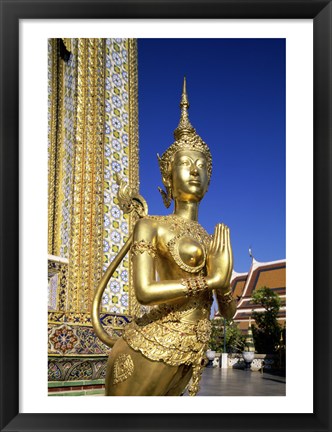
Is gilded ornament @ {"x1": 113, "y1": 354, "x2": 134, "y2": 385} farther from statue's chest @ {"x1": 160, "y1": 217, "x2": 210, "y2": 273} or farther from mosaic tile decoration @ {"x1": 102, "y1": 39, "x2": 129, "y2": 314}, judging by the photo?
mosaic tile decoration @ {"x1": 102, "y1": 39, "x2": 129, "y2": 314}

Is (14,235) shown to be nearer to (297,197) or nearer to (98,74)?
(297,197)

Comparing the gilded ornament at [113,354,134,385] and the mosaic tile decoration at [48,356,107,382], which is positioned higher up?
the gilded ornament at [113,354,134,385]

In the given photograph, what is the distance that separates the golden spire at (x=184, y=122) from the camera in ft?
8.81

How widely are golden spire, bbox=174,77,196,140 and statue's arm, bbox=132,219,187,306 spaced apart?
0.50 m

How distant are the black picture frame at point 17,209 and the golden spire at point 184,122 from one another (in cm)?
59

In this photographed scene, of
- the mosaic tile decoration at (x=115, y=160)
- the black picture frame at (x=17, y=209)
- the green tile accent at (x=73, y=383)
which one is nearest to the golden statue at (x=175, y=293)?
the black picture frame at (x=17, y=209)

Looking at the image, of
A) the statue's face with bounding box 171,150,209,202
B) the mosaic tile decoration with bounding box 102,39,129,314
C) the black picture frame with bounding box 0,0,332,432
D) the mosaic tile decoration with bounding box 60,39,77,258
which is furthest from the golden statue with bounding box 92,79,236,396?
the mosaic tile decoration with bounding box 60,39,77,258

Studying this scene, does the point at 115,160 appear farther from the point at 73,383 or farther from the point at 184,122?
the point at 184,122

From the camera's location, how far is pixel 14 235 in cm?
212

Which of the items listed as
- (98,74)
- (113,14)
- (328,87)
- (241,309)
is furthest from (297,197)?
(241,309)

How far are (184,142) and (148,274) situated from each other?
2.37 ft

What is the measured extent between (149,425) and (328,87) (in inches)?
61.7

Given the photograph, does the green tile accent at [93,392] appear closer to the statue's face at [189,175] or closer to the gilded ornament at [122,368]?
the gilded ornament at [122,368]

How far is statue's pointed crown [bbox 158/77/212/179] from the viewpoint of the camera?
2648 mm
